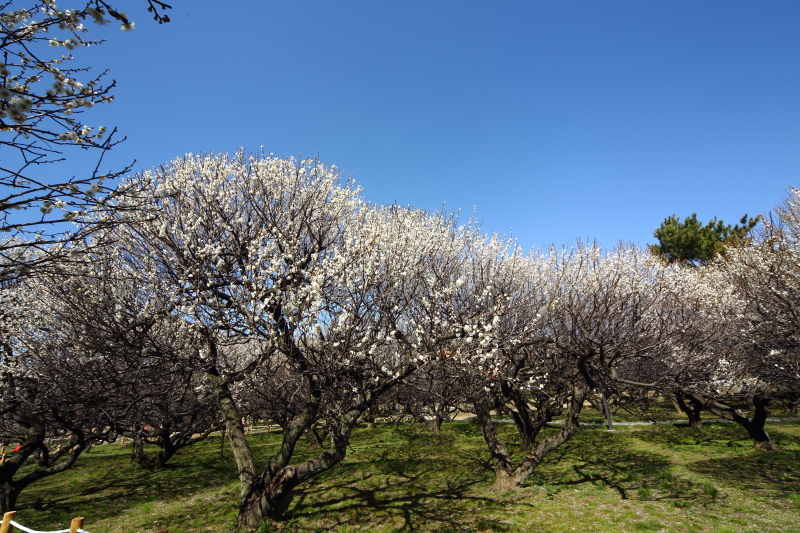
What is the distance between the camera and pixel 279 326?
8062mm

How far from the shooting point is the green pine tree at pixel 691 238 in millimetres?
32312

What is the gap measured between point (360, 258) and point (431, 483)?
7696 mm

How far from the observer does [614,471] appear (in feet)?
40.8

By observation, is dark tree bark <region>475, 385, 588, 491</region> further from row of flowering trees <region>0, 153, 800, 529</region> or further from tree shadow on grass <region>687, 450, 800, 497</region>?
tree shadow on grass <region>687, 450, 800, 497</region>

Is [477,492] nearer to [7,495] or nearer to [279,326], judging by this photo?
[279,326]

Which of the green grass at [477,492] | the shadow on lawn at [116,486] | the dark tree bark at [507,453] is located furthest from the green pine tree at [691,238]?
the shadow on lawn at [116,486]

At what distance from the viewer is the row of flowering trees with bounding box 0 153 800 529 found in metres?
8.00

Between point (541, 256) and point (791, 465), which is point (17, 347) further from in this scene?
Result: point (791, 465)


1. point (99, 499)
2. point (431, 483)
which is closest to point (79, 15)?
point (431, 483)

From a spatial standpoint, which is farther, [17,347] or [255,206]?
[17,347]

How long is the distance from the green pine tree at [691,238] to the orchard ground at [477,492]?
19.9 metres

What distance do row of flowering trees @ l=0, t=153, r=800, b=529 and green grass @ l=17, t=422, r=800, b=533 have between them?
1.26 m

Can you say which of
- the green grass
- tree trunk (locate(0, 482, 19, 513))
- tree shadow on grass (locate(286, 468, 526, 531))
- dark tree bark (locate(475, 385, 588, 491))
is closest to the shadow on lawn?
the green grass

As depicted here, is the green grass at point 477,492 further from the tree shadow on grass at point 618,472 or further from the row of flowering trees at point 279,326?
the row of flowering trees at point 279,326
